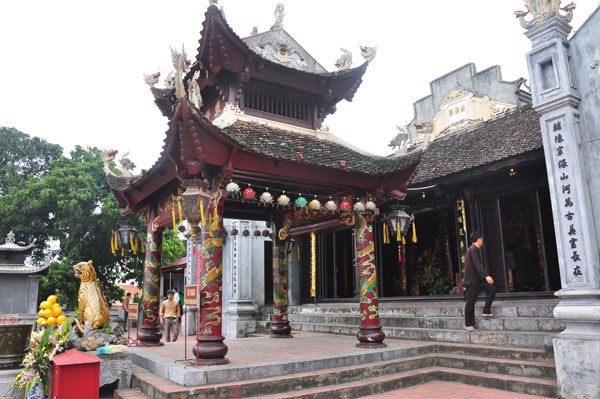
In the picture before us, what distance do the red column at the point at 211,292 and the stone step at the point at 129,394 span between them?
3.12ft

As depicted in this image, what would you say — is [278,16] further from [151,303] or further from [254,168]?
[151,303]

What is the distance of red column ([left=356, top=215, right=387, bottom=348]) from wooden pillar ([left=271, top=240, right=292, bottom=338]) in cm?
281

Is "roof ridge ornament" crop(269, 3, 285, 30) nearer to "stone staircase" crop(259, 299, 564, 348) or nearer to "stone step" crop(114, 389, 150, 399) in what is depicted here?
"stone staircase" crop(259, 299, 564, 348)

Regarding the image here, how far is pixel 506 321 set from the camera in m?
8.77

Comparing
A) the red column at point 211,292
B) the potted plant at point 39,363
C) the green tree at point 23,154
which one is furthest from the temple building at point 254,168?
the green tree at point 23,154

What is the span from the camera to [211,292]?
7.10 meters

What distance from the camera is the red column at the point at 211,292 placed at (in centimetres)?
687

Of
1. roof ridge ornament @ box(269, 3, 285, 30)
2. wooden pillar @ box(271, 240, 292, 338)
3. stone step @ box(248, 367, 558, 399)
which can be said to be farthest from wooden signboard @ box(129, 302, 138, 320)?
roof ridge ornament @ box(269, 3, 285, 30)

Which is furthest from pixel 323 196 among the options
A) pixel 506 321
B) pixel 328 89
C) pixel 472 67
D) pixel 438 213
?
pixel 472 67

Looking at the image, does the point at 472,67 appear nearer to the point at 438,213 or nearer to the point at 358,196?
the point at 438,213

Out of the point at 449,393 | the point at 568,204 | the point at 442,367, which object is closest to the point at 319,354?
the point at 449,393

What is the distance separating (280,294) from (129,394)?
5183 mm

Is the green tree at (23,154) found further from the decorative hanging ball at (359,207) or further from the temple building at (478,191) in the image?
the decorative hanging ball at (359,207)

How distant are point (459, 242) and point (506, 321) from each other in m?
3.67
